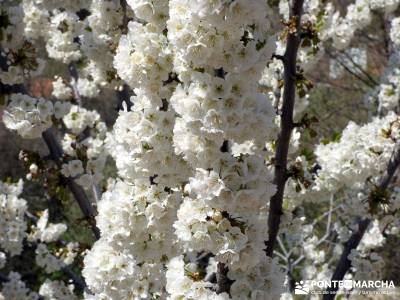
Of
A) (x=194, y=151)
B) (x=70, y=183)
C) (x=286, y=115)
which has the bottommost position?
(x=194, y=151)

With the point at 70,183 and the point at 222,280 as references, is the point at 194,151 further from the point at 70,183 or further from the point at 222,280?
the point at 70,183

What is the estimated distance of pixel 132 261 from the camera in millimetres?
2602

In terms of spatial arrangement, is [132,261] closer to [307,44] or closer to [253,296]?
[253,296]

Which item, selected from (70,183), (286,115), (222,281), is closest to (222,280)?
(222,281)

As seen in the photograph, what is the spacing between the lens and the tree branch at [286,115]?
2.71 metres

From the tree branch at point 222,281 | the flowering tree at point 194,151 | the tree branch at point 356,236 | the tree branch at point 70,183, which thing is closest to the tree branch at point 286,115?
the flowering tree at point 194,151

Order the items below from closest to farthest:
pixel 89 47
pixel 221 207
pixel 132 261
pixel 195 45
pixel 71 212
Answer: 1. pixel 195 45
2. pixel 221 207
3. pixel 132 261
4. pixel 89 47
5. pixel 71 212

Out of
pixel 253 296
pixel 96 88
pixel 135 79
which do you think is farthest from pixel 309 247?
pixel 135 79

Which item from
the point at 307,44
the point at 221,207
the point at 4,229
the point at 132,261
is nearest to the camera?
the point at 221,207

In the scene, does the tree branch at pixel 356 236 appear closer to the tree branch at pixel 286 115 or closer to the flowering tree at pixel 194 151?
the flowering tree at pixel 194 151

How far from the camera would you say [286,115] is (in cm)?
280

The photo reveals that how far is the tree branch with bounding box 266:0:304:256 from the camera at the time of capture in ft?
8.91

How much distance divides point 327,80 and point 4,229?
7.69m

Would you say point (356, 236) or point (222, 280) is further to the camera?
point (356, 236)
